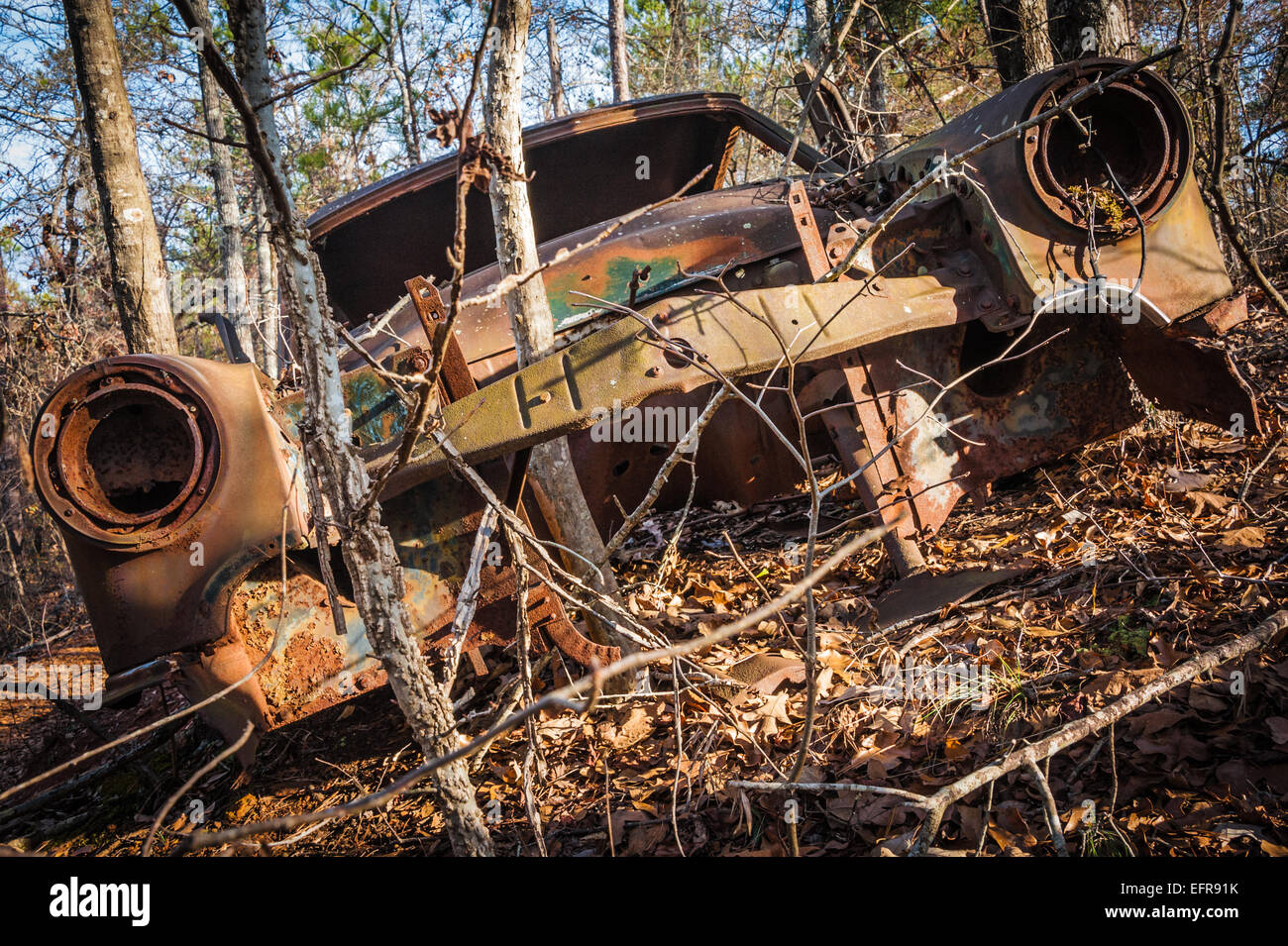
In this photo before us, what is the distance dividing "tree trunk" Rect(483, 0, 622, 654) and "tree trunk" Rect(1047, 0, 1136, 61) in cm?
299

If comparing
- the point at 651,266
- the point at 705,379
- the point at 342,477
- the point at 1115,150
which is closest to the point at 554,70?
the point at 651,266

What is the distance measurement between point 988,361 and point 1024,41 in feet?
8.00

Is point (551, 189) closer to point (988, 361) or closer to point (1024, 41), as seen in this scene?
point (988, 361)

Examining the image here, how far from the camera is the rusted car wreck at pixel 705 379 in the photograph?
2.07 meters

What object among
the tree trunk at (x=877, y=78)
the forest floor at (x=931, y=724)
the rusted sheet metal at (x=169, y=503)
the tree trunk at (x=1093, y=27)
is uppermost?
the tree trunk at (x=877, y=78)

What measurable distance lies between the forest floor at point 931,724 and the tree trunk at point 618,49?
795cm

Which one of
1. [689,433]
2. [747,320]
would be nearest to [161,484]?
[689,433]

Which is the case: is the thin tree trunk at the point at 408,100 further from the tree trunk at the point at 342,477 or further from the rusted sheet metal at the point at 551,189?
the tree trunk at the point at 342,477

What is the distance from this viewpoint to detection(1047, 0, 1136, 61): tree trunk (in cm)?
395

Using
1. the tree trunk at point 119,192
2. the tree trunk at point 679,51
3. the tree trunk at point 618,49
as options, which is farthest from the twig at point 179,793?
the tree trunk at point 679,51

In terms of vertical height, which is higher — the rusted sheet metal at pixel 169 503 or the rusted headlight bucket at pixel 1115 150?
the rusted headlight bucket at pixel 1115 150
